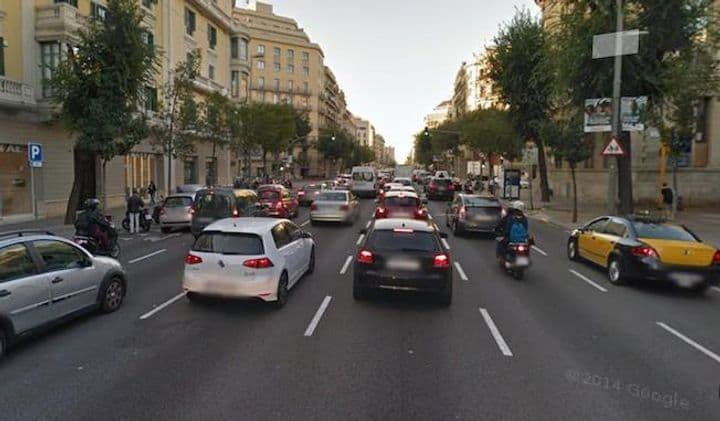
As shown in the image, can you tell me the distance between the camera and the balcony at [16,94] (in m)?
18.2

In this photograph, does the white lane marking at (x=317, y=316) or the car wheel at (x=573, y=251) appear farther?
the car wheel at (x=573, y=251)

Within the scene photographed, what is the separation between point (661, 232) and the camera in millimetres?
10164

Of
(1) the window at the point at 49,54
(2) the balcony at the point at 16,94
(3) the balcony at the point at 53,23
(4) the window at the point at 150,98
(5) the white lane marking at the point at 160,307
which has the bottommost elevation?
(5) the white lane marking at the point at 160,307

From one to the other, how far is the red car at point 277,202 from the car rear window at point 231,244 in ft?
40.6

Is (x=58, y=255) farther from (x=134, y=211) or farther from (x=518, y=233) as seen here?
(x=134, y=211)

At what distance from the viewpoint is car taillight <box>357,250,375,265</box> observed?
8.05m

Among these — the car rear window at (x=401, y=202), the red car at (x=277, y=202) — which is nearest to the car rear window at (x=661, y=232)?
the car rear window at (x=401, y=202)

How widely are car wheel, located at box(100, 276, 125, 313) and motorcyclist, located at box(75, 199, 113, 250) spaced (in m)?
4.41

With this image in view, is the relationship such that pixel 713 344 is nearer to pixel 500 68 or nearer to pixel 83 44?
pixel 83 44

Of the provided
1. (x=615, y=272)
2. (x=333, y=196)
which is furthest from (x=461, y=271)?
(x=333, y=196)

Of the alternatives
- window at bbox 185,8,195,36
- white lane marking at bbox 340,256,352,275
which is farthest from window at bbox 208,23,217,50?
white lane marking at bbox 340,256,352,275

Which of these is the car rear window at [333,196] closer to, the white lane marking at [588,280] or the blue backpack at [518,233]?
the blue backpack at [518,233]

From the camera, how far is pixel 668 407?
4.82 m

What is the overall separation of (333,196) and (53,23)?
14230 mm
